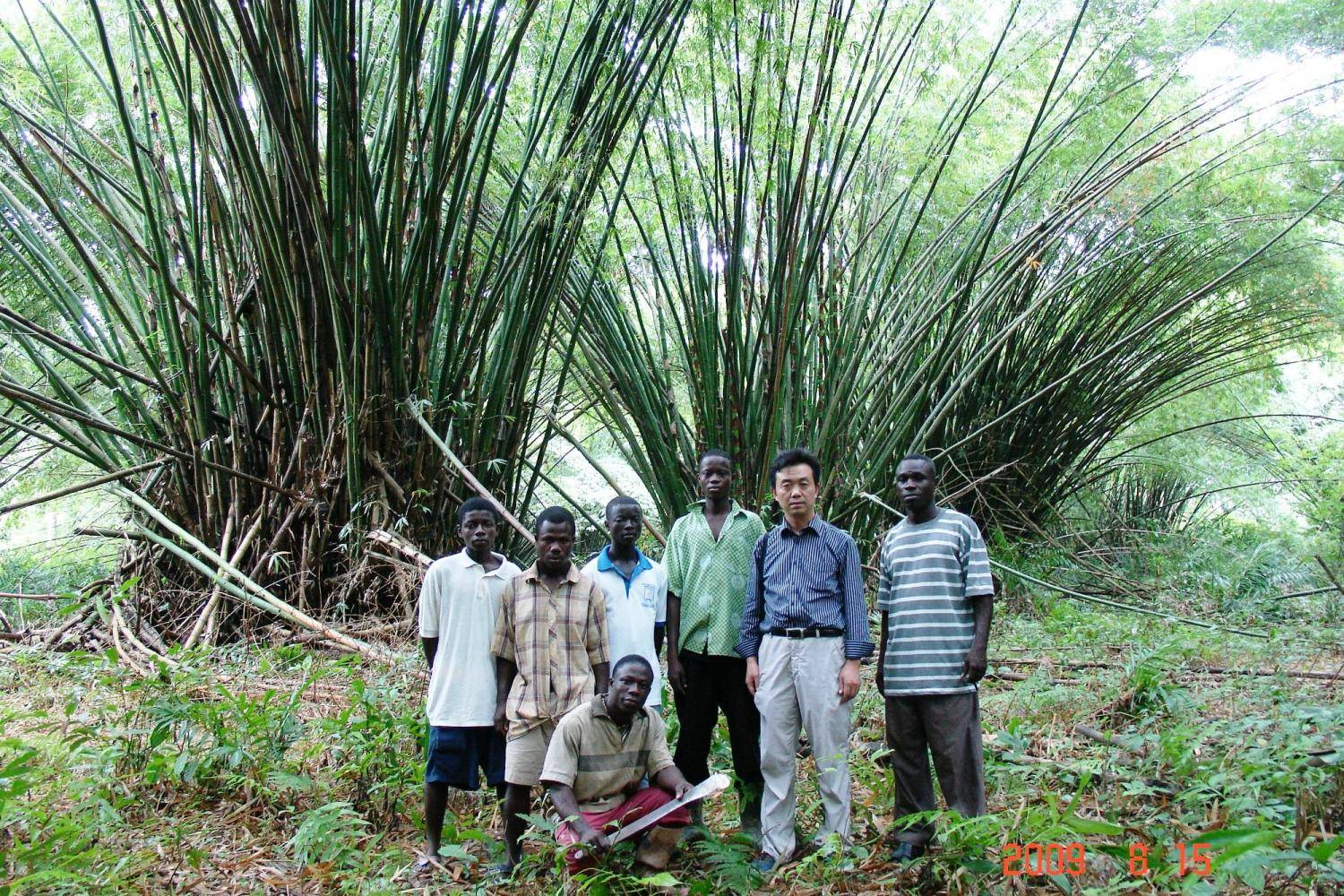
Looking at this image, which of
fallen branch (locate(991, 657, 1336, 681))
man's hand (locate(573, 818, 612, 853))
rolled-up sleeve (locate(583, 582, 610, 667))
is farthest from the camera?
fallen branch (locate(991, 657, 1336, 681))

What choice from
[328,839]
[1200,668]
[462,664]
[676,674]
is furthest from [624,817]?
[1200,668]

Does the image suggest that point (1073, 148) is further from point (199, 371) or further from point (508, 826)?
point (508, 826)

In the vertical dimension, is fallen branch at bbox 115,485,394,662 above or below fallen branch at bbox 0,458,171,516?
below

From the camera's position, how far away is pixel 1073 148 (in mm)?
5219

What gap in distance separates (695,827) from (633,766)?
0.70ft

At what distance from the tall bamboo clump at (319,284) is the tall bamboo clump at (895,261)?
347 millimetres

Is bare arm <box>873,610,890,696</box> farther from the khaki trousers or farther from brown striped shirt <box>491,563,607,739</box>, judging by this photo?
brown striped shirt <box>491,563,607,739</box>

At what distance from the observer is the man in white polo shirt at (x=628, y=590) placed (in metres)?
2.20

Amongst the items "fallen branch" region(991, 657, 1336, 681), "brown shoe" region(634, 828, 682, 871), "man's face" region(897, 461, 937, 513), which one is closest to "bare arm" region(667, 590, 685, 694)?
"brown shoe" region(634, 828, 682, 871)

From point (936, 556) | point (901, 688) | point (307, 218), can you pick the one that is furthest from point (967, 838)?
point (307, 218)

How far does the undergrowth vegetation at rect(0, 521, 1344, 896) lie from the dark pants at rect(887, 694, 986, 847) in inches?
3.8

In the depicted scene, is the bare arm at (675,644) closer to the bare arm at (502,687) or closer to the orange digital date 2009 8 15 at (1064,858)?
the bare arm at (502,687)

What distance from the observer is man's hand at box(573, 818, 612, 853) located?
5.87 ft

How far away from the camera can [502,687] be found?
207 cm
